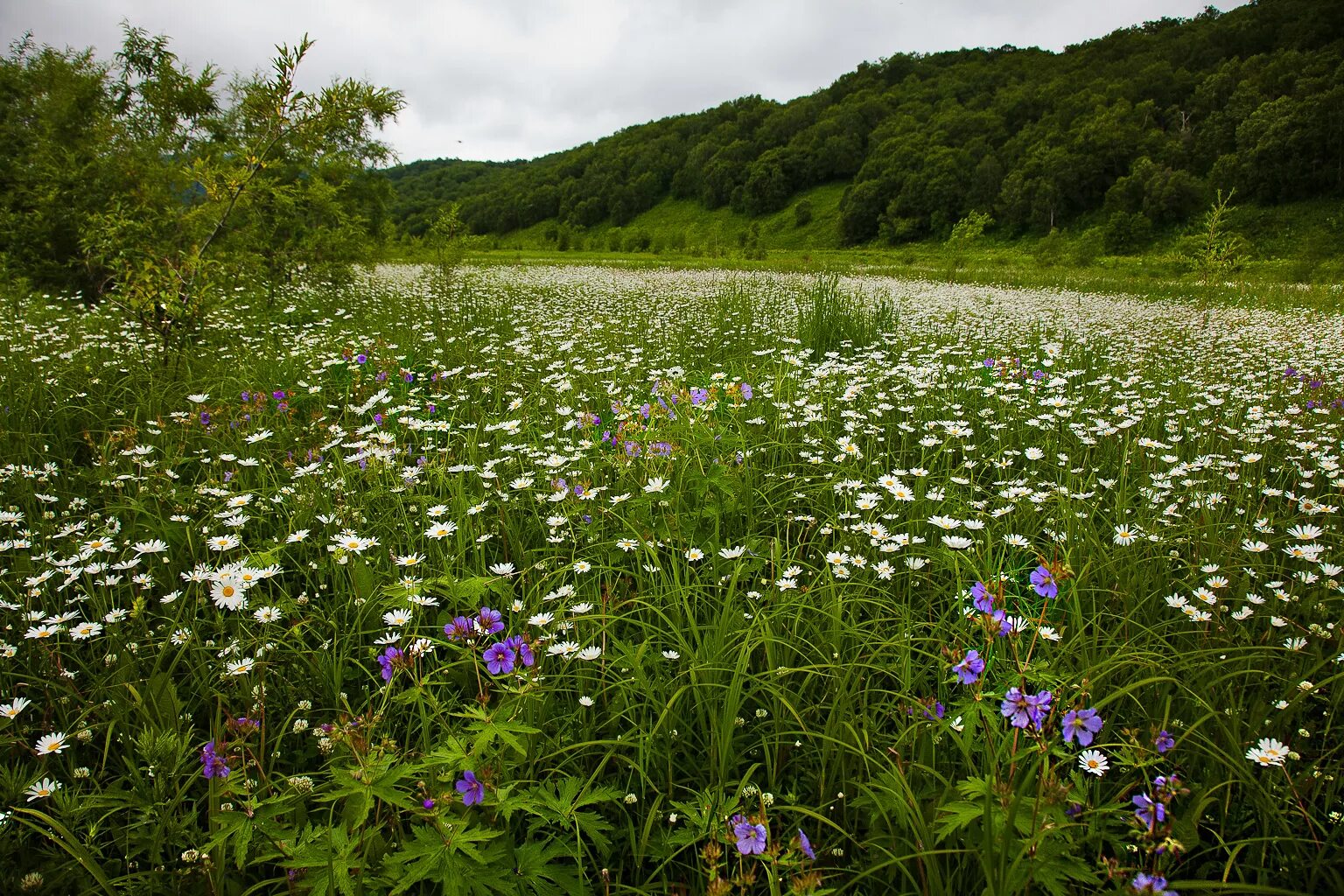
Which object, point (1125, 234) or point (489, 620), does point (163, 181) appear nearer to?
point (489, 620)

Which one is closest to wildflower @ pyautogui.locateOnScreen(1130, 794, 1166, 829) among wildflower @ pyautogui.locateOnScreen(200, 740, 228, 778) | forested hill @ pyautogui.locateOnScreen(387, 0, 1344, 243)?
wildflower @ pyautogui.locateOnScreen(200, 740, 228, 778)

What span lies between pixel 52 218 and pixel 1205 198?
200 feet

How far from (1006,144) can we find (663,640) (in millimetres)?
72412

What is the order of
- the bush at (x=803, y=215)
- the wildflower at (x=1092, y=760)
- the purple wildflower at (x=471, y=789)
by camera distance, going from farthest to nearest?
1. the bush at (x=803, y=215)
2. the wildflower at (x=1092, y=760)
3. the purple wildflower at (x=471, y=789)

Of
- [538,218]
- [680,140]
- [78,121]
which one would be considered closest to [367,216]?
[78,121]

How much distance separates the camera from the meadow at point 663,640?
4.08 ft

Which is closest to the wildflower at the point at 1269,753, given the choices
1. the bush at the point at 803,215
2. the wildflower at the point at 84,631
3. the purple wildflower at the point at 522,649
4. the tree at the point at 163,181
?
the purple wildflower at the point at 522,649

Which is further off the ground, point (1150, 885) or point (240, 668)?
point (1150, 885)

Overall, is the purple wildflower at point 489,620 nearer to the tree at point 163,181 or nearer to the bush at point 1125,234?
the tree at point 163,181

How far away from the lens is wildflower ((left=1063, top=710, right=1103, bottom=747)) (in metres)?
0.97

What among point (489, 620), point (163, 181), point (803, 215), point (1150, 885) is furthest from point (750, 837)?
point (803, 215)

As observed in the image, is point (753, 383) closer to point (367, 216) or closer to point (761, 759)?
point (761, 759)

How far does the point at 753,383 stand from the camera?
15.7 ft

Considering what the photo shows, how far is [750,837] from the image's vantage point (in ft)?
3.44
